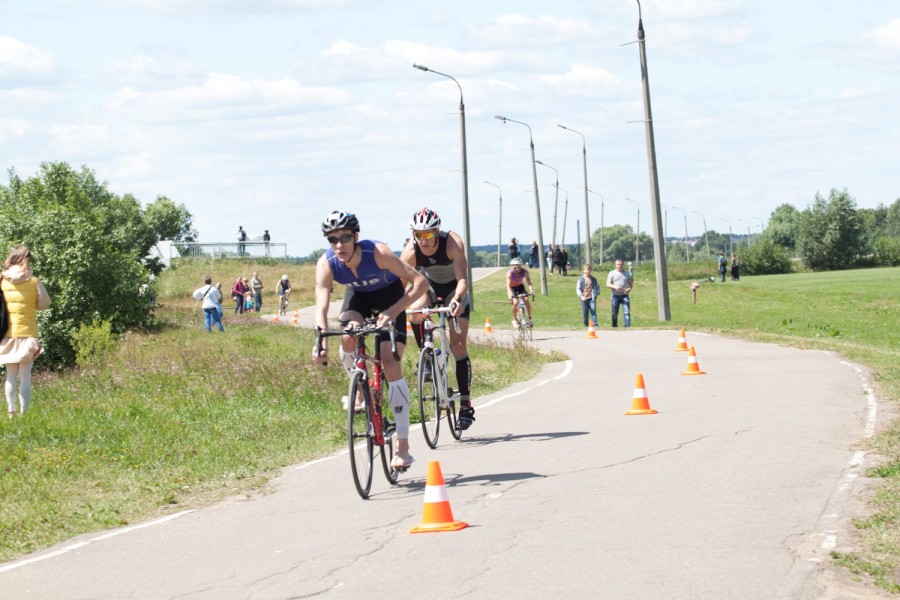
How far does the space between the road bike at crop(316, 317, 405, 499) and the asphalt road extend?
23 centimetres

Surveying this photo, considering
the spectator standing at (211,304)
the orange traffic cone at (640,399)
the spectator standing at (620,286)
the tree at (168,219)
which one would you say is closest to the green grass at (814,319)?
the spectator standing at (620,286)

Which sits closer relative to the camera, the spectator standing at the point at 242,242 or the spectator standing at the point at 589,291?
the spectator standing at the point at 589,291

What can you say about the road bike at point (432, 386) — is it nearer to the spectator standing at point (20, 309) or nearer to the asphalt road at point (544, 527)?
the asphalt road at point (544, 527)

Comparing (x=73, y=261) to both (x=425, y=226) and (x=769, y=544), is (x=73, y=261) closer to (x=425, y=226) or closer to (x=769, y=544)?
(x=425, y=226)

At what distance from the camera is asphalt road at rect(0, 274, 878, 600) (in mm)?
6488

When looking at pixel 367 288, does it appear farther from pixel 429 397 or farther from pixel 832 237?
pixel 832 237

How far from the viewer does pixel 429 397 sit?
11477 millimetres

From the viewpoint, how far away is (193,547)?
25.9 feet

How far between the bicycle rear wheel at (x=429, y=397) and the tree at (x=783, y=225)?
162669 millimetres

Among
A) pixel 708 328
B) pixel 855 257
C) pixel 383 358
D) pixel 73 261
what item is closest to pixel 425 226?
pixel 383 358

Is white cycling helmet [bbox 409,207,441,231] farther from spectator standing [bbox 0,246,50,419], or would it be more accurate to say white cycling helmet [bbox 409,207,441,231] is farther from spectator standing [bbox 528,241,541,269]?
spectator standing [bbox 528,241,541,269]

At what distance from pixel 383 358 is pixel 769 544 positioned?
3496 mm

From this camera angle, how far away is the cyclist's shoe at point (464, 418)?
39.4 ft

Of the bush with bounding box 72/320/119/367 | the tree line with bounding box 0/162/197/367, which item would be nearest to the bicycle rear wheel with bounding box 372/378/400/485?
the bush with bounding box 72/320/119/367
